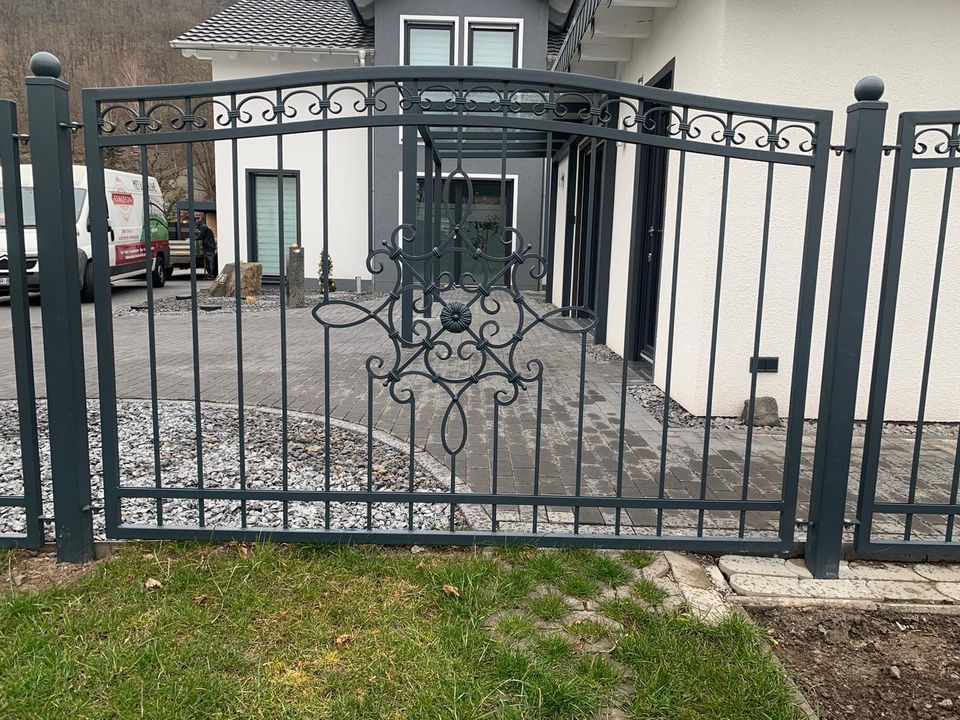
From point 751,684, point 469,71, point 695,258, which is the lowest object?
point 751,684

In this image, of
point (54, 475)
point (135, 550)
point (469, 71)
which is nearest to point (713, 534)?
point (469, 71)

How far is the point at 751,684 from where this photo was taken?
2.13 meters

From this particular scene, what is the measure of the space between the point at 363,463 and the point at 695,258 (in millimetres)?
2851

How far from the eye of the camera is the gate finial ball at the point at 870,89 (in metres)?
2.63

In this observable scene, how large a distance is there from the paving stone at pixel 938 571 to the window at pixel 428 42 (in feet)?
44.6

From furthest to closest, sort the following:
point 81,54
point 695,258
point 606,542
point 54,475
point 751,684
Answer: point 81,54 < point 695,258 < point 606,542 < point 54,475 < point 751,684

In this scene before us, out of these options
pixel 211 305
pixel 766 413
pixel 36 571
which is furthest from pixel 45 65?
pixel 211 305

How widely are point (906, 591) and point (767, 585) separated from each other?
56 centimetres

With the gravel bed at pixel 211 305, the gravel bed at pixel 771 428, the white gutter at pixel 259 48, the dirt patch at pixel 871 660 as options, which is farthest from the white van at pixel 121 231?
the dirt patch at pixel 871 660

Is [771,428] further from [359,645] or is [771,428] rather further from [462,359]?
[359,645]

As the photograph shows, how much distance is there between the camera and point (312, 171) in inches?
587

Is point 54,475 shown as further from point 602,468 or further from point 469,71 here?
point 602,468

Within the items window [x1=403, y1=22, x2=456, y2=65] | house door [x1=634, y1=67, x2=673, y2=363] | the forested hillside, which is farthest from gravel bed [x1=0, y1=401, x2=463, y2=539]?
the forested hillside

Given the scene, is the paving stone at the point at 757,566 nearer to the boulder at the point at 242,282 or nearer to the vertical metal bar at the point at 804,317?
the vertical metal bar at the point at 804,317
